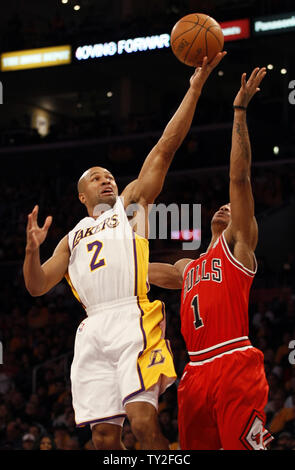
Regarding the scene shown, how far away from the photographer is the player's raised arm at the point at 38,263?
188 inches

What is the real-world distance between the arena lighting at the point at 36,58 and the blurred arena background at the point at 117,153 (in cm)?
4

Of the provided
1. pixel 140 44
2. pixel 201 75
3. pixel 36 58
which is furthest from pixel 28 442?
pixel 36 58

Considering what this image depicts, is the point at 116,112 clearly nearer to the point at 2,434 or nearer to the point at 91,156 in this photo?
the point at 91,156

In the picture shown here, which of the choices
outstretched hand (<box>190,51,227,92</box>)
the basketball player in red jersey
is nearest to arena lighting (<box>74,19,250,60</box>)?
outstretched hand (<box>190,51,227,92</box>)

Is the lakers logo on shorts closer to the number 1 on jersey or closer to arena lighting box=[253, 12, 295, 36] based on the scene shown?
the number 1 on jersey

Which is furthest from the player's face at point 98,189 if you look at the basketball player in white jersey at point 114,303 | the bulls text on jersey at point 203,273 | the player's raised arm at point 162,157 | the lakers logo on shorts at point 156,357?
the lakers logo on shorts at point 156,357

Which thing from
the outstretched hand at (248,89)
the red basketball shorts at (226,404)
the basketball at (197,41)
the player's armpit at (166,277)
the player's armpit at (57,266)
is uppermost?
the basketball at (197,41)

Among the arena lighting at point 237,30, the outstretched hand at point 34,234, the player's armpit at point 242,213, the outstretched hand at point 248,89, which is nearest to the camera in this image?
the outstretched hand at point 34,234

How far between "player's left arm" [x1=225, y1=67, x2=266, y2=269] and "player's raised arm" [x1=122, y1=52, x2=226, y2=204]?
0.40 m

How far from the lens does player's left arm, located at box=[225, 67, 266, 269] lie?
16.6ft

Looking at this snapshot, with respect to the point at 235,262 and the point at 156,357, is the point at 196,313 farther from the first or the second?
the point at 156,357

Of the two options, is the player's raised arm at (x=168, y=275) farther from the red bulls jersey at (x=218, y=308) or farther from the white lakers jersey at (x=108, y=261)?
the white lakers jersey at (x=108, y=261)

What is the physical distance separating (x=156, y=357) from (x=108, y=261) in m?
0.73
